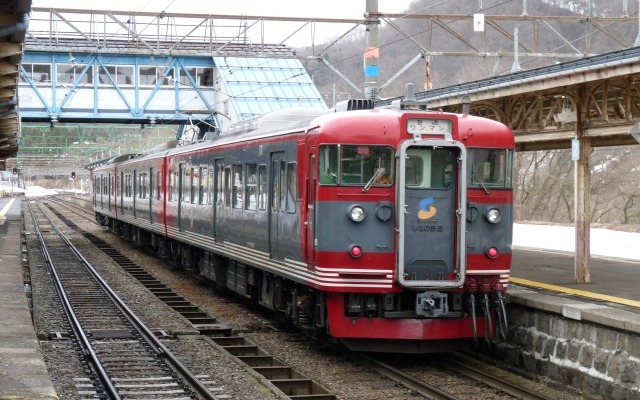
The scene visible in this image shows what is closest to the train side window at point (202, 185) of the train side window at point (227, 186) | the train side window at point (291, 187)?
the train side window at point (227, 186)

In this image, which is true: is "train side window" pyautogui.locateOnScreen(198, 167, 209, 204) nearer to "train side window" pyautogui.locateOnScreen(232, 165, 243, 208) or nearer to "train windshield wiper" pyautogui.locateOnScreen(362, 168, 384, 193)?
"train side window" pyautogui.locateOnScreen(232, 165, 243, 208)

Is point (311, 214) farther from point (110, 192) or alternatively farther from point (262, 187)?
point (110, 192)

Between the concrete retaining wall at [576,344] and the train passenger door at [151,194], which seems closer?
the concrete retaining wall at [576,344]

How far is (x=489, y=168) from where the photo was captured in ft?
36.1

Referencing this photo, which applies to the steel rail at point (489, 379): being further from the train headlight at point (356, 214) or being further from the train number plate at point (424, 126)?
the train number plate at point (424, 126)

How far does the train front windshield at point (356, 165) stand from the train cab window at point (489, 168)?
901 millimetres

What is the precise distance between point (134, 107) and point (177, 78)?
182 cm

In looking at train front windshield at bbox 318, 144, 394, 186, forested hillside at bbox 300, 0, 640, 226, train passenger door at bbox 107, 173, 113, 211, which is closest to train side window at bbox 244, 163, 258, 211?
train front windshield at bbox 318, 144, 394, 186

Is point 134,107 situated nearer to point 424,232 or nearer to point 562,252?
point 562,252

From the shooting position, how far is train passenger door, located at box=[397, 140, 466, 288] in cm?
1055

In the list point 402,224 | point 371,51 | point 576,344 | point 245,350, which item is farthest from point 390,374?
point 371,51

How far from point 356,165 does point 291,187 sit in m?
1.27

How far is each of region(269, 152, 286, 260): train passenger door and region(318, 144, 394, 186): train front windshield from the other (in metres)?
1.45

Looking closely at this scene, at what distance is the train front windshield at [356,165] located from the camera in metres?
10.6
